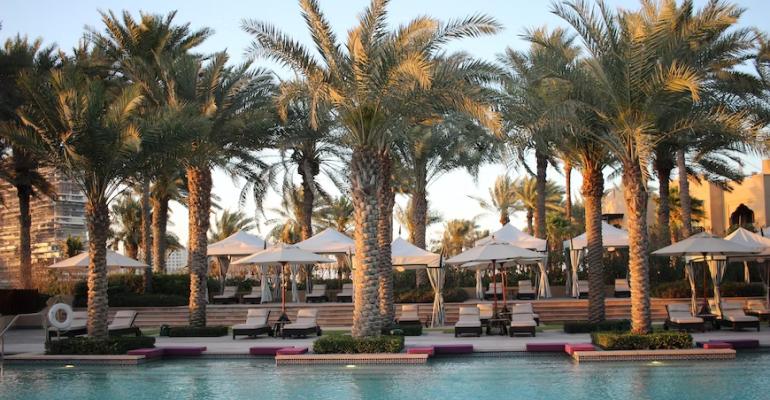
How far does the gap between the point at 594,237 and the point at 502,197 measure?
34383mm

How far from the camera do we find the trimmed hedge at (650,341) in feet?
57.6

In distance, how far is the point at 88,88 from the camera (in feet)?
66.8

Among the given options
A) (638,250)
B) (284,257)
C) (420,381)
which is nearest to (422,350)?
(420,381)

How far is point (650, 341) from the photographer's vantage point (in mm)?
17594

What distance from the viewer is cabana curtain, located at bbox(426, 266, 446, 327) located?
1033 inches

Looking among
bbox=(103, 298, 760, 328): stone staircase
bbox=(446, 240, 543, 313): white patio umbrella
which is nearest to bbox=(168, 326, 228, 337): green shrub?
bbox=(103, 298, 760, 328): stone staircase

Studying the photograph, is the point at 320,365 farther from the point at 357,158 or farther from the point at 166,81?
the point at 166,81

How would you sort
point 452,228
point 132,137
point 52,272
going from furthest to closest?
1. point 452,228
2. point 52,272
3. point 132,137

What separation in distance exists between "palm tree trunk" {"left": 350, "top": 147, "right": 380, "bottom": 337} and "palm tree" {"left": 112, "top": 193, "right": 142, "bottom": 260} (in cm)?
3978

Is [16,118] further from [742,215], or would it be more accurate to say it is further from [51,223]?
[51,223]

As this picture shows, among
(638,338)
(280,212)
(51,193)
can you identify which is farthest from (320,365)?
(280,212)

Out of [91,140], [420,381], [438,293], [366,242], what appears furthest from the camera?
[438,293]

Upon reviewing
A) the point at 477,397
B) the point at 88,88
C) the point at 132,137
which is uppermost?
the point at 88,88

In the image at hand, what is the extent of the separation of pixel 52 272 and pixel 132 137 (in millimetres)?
20596
